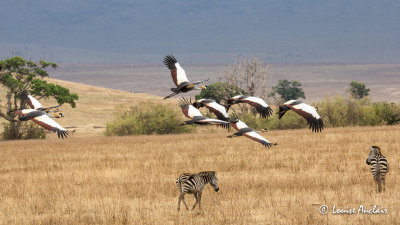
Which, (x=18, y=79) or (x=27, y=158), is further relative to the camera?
(x=18, y=79)

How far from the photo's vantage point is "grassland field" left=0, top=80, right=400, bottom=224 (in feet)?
51.3

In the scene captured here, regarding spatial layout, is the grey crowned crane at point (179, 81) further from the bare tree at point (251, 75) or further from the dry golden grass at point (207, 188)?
the bare tree at point (251, 75)

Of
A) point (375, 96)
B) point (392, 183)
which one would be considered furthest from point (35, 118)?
point (375, 96)

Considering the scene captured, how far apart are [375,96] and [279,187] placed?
14975cm

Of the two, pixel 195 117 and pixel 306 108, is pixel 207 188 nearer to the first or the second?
pixel 195 117

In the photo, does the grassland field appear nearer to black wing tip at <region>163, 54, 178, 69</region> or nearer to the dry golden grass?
the dry golden grass

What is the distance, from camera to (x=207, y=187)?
64.1 ft

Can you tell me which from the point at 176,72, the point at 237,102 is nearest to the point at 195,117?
the point at 237,102

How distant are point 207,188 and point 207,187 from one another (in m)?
0.22

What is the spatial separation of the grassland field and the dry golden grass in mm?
33

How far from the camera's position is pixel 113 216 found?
15.2 m

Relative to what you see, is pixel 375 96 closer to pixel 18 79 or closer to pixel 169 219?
pixel 18 79

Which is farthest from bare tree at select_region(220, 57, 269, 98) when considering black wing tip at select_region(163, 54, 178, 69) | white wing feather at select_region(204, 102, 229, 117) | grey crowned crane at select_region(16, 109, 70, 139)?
grey crowned crane at select_region(16, 109, 70, 139)

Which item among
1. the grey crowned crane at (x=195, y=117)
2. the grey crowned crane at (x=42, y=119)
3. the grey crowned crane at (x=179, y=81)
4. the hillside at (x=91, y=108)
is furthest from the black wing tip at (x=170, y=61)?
the hillside at (x=91, y=108)
